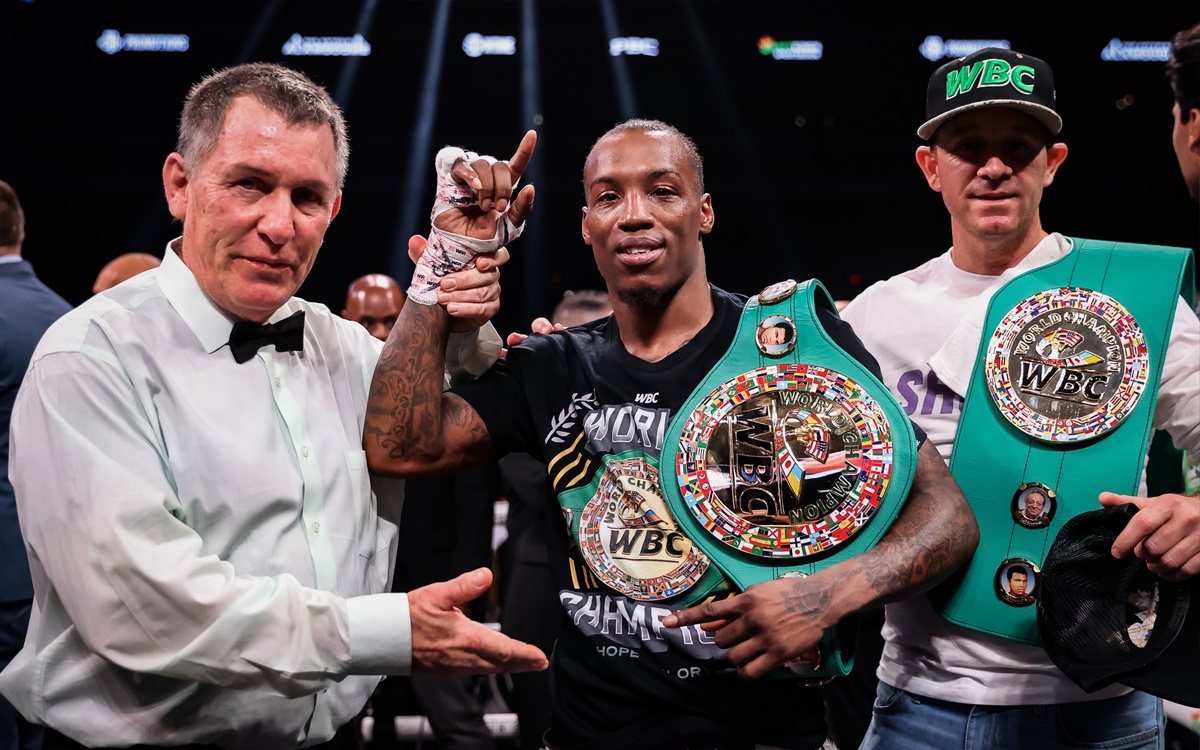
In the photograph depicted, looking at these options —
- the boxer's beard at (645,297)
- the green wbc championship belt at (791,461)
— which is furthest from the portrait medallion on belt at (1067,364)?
the boxer's beard at (645,297)

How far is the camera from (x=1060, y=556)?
1.48 metres

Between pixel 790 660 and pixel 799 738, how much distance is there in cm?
20

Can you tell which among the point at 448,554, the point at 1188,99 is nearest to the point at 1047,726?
the point at 1188,99

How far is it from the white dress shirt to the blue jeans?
0.93 meters

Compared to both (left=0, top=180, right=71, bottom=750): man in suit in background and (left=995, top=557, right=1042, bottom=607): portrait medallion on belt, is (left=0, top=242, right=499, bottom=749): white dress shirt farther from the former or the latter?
(left=0, top=180, right=71, bottom=750): man in suit in background

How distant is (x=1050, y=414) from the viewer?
1.59m

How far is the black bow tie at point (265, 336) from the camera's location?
1444 millimetres

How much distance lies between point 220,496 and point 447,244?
52cm

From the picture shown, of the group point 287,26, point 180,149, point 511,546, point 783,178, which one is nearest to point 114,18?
point 287,26

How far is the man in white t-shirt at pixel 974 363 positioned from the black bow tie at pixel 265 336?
995mm

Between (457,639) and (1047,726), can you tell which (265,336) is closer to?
(457,639)

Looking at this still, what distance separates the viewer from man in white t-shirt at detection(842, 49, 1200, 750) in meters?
1.60

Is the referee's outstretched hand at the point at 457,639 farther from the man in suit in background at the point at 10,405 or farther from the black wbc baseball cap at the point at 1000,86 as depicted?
the man in suit in background at the point at 10,405

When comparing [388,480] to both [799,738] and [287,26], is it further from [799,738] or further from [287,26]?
[287,26]
